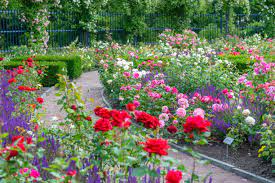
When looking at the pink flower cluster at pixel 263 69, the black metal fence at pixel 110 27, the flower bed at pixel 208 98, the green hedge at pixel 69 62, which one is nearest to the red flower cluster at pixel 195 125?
the flower bed at pixel 208 98

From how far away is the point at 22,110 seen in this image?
589cm

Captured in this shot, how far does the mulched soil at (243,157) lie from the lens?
5168mm

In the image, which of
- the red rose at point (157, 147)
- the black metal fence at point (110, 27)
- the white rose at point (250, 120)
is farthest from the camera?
Result: the black metal fence at point (110, 27)

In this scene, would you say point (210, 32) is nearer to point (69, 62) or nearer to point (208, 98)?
point (69, 62)

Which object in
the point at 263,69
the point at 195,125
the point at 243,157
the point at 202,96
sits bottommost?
the point at 243,157

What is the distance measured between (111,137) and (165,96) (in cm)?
406

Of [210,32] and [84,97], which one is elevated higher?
[210,32]

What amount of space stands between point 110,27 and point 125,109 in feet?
45.3

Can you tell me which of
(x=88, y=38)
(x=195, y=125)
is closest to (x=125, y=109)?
(x=195, y=125)

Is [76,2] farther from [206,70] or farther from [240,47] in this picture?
[206,70]

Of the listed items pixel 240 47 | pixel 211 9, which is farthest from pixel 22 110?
pixel 211 9

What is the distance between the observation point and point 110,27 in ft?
71.0

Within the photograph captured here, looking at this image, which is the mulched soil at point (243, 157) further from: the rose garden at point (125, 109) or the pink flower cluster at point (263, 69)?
the pink flower cluster at point (263, 69)

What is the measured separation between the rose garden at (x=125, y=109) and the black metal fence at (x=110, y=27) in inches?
3.0
